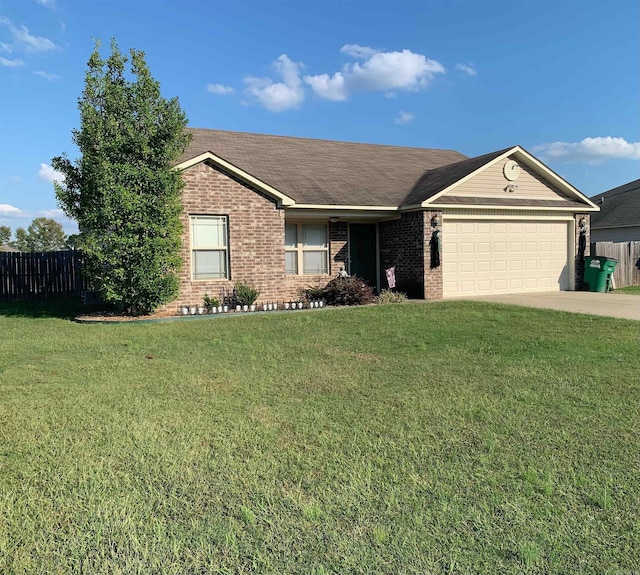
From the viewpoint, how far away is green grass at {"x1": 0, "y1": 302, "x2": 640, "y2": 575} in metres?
2.66

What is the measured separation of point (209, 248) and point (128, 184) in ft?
8.44

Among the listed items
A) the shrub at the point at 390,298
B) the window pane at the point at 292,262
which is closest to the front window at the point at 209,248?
the window pane at the point at 292,262

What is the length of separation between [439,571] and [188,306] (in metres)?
10.5

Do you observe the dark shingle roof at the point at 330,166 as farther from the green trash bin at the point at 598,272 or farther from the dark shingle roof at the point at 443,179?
the green trash bin at the point at 598,272

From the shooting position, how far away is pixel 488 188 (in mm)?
15219

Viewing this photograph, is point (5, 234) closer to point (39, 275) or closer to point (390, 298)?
point (39, 275)

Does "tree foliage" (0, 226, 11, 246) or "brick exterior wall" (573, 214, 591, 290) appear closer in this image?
"brick exterior wall" (573, 214, 591, 290)

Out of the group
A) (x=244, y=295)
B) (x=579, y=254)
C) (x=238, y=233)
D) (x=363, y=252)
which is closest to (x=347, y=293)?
(x=244, y=295)

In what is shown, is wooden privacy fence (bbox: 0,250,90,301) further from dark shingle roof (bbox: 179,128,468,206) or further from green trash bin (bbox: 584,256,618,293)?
green trash bin (bbox: 584,256,618,293)

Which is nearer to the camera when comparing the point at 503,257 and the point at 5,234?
the point at 503,257

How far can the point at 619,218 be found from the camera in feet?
87.8

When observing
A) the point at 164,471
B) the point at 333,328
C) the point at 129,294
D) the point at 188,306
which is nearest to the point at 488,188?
the point at 333,328

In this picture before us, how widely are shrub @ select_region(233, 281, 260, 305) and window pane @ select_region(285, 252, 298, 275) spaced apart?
7.44 feet

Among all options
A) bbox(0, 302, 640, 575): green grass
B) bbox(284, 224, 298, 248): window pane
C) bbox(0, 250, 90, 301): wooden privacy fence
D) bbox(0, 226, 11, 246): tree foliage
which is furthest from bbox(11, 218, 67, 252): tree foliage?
bbox(0, 302, 640, 575): green grass
